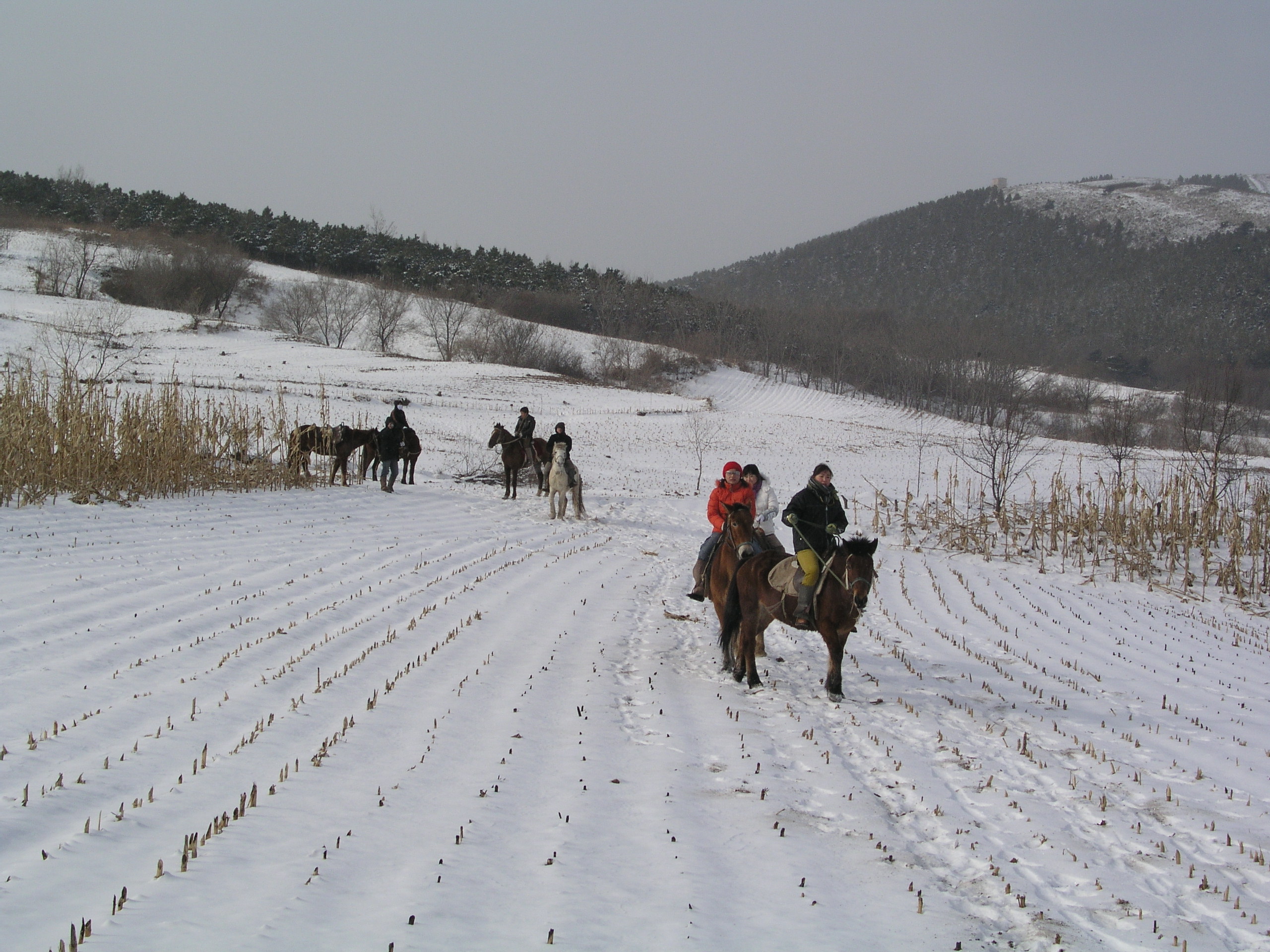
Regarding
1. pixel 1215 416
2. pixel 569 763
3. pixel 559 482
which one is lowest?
pixel 569 763

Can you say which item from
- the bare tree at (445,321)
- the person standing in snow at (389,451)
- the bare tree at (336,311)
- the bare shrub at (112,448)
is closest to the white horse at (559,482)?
the person standing in snow at (389,451)

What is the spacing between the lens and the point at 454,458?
87.5 feet

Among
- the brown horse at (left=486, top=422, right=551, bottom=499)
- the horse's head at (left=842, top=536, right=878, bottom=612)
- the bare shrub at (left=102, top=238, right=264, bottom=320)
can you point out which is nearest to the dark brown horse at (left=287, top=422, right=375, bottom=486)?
the brown horse at (left=486, top=422, right=551, bottom=499)

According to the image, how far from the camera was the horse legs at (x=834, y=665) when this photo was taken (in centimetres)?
706

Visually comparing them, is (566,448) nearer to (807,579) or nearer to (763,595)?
(763,595)

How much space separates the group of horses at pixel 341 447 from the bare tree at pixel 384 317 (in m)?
56.7

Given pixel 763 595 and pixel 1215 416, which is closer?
pixel 763 595

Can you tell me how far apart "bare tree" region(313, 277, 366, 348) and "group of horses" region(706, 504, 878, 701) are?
233ft

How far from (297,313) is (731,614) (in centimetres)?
7456

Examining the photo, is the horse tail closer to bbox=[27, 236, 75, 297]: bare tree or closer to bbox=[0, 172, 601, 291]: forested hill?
bbox=[27, 236, 75, 297]: bare tree

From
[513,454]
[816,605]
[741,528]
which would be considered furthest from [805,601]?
[513,454]

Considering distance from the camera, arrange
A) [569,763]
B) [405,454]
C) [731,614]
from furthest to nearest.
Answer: [405,454] < [731,614] < [569,763]

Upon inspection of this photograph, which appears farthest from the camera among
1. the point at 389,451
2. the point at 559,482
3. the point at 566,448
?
the point at 389,451

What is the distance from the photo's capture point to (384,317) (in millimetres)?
74688
